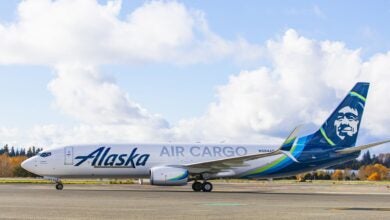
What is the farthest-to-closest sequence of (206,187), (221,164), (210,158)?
(210,158)
(221,164)
(206,187)

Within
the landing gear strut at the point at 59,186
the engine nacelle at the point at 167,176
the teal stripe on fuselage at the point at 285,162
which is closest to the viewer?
the engine nacelle at the point at 167,176

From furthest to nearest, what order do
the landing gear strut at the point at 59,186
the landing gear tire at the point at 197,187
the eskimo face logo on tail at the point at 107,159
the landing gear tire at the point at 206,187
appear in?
the eskimo face logo on tail at the point at 107,159 < the landing gear tire at the point at 197,187 < the landing gear tire at the point at 206,187 < the landing gear strut at the point at 59,186

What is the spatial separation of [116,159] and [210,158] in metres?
6.19

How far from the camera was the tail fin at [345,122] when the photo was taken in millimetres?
45875

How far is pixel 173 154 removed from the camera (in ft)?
146

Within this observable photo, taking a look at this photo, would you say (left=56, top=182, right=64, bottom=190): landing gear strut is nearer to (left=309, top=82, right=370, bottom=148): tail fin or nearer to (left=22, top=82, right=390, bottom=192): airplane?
(left=22, top=82, right=390, bottom=192): airplane

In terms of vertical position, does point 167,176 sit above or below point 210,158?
below

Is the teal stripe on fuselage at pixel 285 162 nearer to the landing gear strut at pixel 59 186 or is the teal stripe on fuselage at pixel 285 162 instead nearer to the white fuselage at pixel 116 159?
the white fuselage at pixel 116 159

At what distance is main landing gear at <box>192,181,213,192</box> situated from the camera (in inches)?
1677

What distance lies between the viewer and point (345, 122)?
4616cm

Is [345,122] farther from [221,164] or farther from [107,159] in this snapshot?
[107,159]

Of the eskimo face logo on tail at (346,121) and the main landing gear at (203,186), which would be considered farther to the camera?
the eskimo face logo on tail at (346,121)

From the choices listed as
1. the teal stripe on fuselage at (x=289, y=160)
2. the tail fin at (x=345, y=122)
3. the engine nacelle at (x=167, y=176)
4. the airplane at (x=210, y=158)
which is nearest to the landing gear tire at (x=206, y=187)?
the airplane at (x=210, y=158)

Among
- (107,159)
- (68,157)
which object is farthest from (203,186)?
(68,157)
